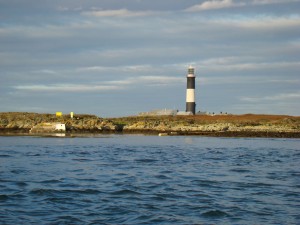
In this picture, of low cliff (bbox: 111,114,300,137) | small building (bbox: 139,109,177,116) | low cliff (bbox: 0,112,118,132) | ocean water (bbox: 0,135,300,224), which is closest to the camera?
ocean water (bbox: 0,135,300,224)

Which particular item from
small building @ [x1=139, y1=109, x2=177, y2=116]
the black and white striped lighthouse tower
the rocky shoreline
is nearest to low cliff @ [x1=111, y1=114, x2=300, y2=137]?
the rocky shoreline

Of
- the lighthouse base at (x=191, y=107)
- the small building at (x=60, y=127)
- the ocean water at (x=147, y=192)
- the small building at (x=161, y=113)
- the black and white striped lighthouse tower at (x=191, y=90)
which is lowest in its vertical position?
the ocean water at (x=147, y=192)

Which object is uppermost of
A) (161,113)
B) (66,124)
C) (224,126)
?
(161,113)

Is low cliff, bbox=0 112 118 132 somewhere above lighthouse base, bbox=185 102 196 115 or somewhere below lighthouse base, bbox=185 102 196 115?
below

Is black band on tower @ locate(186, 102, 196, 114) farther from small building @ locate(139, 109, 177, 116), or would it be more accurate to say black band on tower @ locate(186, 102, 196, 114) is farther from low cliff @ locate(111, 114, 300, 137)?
low cliff @ locate(111, 114, 300, 137)

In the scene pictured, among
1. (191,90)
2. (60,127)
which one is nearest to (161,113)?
(191,90)

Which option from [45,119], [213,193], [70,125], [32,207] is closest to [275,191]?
[213,193]

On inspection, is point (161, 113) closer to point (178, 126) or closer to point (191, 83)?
point (191, 83)

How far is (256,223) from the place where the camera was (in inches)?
435

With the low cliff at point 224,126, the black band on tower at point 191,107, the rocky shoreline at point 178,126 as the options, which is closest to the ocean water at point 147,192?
the low cliff at point 224,126

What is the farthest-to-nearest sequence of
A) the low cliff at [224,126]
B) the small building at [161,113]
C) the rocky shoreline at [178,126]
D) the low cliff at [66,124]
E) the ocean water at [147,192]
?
the small building at [161,113]
the low cliff at [66,124]
the rocky shoreline at [178,126]
the low cliff at [224,126]
the ocean water at [147,192]

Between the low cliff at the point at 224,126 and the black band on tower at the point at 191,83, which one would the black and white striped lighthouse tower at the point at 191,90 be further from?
the low cliff at the point at 224,126

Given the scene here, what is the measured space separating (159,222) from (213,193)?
167 inches

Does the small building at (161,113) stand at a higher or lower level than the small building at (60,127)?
higher
